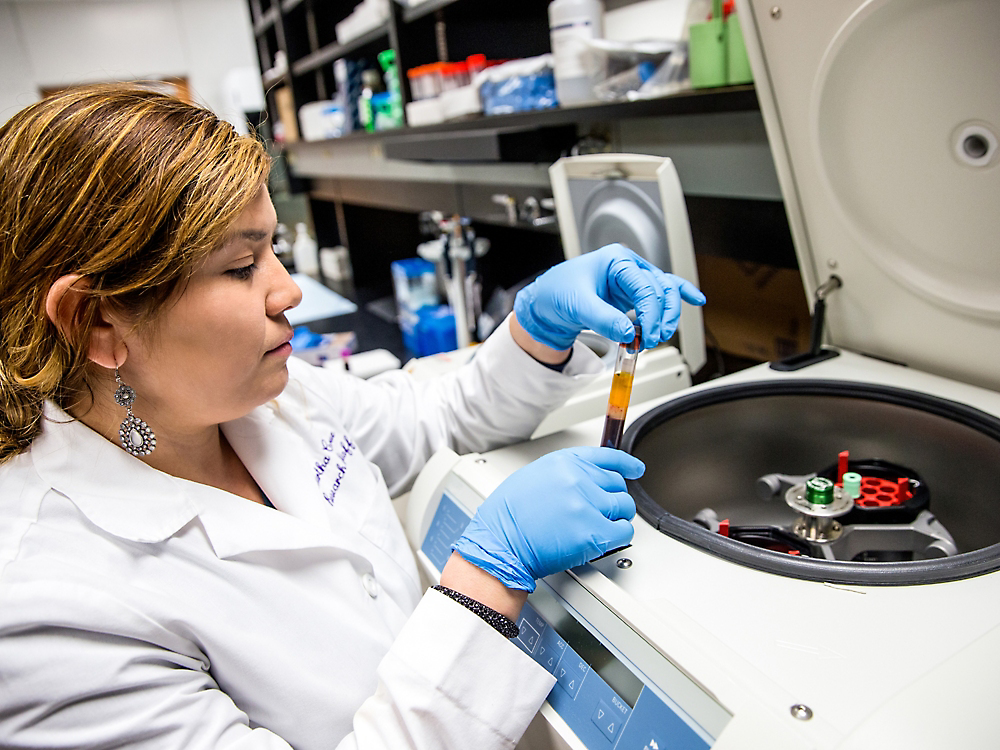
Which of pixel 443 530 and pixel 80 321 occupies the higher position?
pixel 80 321

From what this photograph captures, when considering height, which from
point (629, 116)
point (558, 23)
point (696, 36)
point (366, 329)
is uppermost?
point (558, 23)

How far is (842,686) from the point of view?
1.86ft

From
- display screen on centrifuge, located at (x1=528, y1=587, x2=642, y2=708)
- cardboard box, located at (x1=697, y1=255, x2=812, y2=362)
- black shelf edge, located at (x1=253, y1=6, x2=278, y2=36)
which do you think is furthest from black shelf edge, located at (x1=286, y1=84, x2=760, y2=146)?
black shelf edge, located at (x1=253, y1=6, x2=278, y2=36)

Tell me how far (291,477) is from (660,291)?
65 centimetres

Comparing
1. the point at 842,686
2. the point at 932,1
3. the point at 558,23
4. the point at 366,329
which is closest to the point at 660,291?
the point at 932,1

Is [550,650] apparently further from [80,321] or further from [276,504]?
[80,321]

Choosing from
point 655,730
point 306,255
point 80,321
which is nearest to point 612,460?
point 655,730

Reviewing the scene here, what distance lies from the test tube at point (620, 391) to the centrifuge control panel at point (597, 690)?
0.26 metres

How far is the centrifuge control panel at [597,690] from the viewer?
596mm

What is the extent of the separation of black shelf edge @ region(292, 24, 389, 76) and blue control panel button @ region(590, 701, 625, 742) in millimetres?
2491

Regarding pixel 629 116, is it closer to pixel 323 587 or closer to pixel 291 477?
pixel 291 477

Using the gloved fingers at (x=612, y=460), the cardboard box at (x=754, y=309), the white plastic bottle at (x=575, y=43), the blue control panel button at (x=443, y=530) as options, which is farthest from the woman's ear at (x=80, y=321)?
the cardboard box at (x=754, y=309)

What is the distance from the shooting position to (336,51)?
2963 mm

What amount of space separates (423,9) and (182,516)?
6.04 feet
